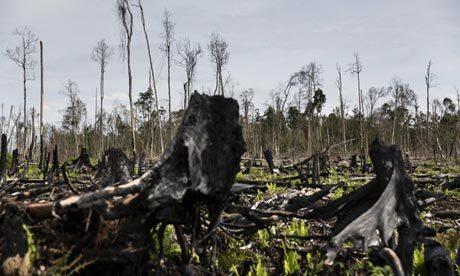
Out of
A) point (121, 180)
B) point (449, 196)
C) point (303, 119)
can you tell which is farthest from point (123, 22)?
point (303, 119)

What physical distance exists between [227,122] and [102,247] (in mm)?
907

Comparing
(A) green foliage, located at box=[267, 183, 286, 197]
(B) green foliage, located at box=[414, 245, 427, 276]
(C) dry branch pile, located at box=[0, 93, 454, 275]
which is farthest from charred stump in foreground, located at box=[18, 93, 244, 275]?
(A) green foliage, located at box=[267, 183, 286, 197]

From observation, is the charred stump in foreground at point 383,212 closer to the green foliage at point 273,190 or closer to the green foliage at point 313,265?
the green foliage at point 313,265

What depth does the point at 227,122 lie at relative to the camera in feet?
7.46

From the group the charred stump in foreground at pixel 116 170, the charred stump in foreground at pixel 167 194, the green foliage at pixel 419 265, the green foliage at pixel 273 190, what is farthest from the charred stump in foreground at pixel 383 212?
the green foliage at pixel 273 190

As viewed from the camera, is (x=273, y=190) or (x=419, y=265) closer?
(x=419, y=265)

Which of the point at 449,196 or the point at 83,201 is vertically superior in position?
the point at 83,201

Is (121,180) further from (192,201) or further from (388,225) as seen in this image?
(388,225)

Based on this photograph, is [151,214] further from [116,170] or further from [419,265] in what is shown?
[419,265]

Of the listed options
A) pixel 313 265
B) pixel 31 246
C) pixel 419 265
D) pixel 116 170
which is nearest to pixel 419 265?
pixel 419 265

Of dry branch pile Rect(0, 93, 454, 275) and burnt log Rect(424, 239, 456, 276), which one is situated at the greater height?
dry branch pile Rect(0, 93, 454, 275)

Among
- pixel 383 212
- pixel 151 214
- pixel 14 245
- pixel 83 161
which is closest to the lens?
pixel 14 245

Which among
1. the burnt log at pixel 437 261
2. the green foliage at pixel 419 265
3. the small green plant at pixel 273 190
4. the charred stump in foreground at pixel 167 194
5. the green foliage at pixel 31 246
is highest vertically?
the charred stump in foreground at pixel 167 194

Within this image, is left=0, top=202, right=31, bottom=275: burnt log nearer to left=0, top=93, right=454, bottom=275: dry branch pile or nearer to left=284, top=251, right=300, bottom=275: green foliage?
left=0, top=93, right=454, bottom=275: dry branch pile
